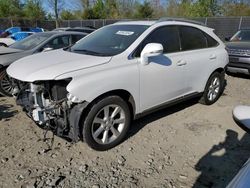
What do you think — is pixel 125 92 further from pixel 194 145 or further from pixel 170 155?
pixel 194 145

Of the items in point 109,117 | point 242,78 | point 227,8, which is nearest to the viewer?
point 109,117

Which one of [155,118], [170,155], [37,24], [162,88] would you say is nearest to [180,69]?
[162,88]

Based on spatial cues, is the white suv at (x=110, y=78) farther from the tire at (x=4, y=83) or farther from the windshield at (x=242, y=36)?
the windshield at (x=242, y=36)

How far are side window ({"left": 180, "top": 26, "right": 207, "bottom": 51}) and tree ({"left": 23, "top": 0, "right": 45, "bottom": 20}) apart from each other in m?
30.2

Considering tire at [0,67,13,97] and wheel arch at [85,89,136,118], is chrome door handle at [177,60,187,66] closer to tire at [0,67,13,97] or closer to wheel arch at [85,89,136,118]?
wheel arch at [85,89,136,118]

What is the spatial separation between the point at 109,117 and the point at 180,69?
1576 mm

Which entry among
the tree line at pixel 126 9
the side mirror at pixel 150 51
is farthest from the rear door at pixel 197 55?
the tree line at pixel 126 9

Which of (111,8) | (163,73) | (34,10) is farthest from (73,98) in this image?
(111,8)

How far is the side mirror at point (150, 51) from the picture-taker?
12.0 feet

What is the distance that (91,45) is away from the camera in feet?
14.2

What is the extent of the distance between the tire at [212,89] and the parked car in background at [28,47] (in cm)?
344

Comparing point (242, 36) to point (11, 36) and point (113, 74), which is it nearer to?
point (113, 74)

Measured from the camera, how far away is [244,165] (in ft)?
6.08

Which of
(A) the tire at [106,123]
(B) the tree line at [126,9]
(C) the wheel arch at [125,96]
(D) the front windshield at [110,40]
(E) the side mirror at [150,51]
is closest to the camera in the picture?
(A) the tire at [106,123]
